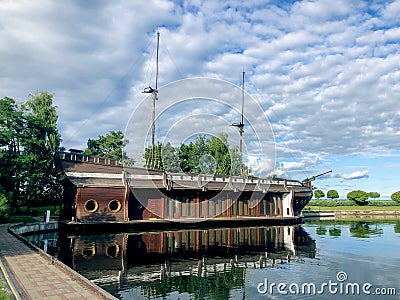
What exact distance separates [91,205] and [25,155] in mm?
9402

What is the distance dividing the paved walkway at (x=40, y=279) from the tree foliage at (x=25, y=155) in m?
12.3

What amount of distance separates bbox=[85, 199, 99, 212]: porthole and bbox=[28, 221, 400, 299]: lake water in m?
2.44

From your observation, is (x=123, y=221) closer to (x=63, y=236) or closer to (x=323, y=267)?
(x=63, y=236)

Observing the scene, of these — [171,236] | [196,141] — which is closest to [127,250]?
[171,236]

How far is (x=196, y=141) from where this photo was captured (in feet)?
181

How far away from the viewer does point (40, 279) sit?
9.23m

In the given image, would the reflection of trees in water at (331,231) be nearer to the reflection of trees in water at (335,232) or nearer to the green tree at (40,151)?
the reflection of trees in water at (335,232)

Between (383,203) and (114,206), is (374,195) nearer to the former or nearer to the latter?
(383,203)

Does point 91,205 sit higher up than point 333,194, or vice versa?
point 333,194

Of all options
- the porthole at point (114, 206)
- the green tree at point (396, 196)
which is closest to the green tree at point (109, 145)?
the porthole at point (114, 206)

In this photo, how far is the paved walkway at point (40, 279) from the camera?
787 cm

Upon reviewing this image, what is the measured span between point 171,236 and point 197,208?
629cm

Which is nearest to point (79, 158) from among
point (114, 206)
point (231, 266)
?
point (114, 206)

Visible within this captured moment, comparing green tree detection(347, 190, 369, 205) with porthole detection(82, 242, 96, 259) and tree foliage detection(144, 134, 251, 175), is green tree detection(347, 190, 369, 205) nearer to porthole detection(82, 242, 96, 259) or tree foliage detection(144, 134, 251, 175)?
tree foliage detection(144, 134, 251, 175)
